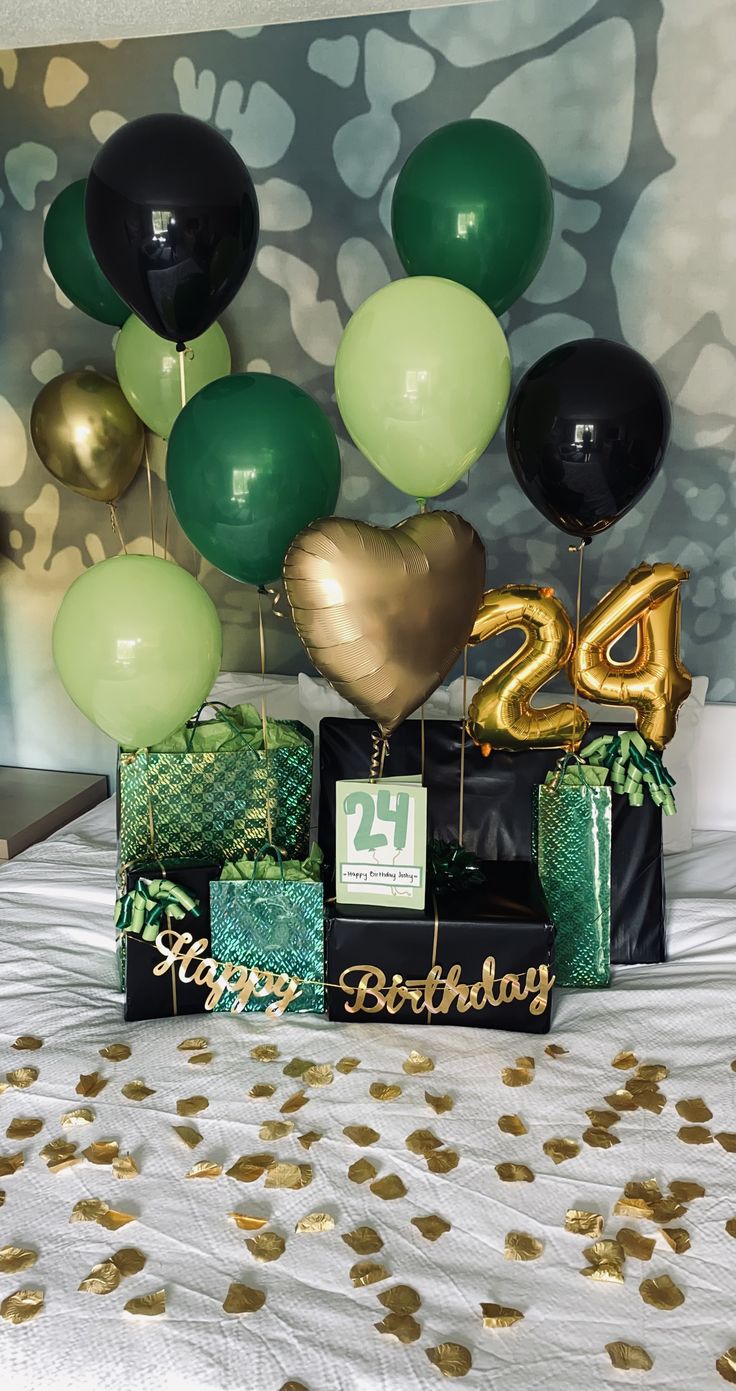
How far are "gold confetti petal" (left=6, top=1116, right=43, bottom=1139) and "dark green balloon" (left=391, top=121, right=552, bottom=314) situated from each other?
1.41 metres

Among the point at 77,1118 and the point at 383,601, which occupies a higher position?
the point at 383,601

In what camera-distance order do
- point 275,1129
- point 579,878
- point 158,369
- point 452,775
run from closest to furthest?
point 275,1129 < point 579,878 < point 452,775 < point 158,369

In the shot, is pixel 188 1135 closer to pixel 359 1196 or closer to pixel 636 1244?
pixel 359 1196

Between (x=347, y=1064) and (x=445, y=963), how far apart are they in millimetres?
200

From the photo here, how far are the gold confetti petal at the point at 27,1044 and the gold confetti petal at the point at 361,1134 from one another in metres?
0.46

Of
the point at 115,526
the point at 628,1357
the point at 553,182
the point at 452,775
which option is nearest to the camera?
the point at 628,1357

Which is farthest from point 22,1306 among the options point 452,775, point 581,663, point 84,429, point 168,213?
point 84,429

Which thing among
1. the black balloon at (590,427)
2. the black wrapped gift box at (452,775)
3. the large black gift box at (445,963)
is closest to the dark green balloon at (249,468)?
the black balloon at (590,427)

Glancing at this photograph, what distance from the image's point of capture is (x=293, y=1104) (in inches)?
51.2

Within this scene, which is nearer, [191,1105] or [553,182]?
[191,1105]

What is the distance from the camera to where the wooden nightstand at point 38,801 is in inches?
93.1

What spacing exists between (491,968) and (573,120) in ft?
5.81

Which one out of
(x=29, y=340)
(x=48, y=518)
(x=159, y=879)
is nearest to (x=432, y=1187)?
(x=159, y=879)

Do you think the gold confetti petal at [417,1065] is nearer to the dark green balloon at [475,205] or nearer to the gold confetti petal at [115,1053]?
the gold confetti petal at [115,1053]
